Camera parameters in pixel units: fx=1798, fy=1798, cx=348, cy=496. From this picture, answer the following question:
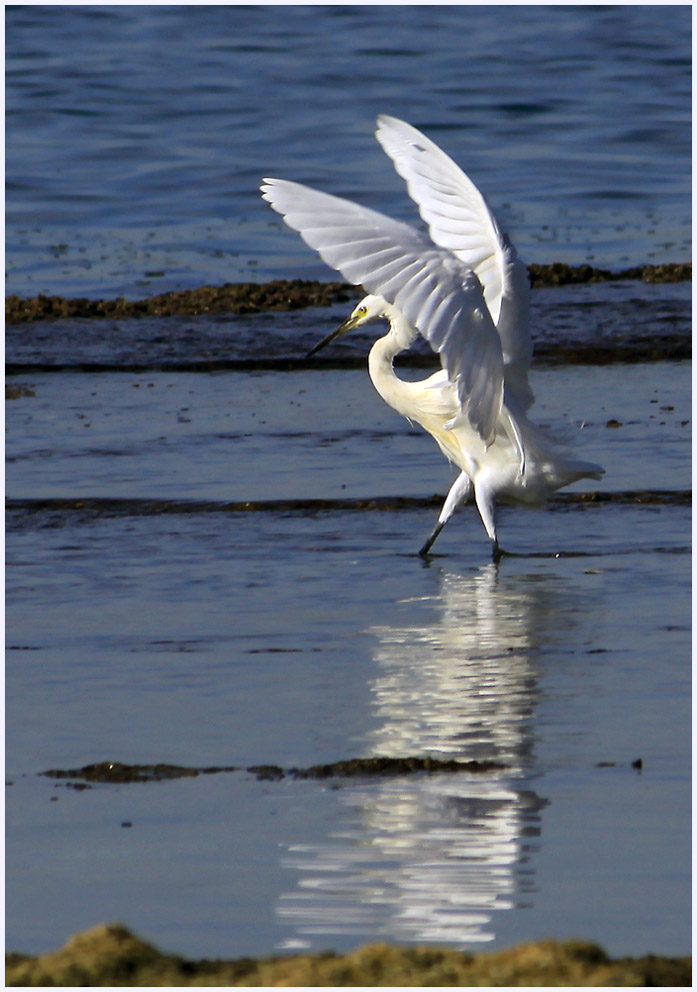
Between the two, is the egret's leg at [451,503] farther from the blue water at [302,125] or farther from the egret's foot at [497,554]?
the blue water at [302,125]

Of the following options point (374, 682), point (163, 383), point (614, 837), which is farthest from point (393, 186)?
point (614, 837)

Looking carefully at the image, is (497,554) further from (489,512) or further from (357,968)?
(357,968)

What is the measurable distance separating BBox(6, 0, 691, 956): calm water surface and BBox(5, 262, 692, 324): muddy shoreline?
0.34 metres

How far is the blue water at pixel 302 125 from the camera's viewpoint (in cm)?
2028

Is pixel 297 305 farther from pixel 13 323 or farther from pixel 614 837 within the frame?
pixel 614 837

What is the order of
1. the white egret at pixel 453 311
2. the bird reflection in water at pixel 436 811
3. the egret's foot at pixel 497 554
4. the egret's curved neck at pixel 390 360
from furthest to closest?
the egret's curved neck at pixel 390 360, the egret's foot at pixel 497 554, the white egret at pixel 453 311, the bird reflection in water at pixel 436 811

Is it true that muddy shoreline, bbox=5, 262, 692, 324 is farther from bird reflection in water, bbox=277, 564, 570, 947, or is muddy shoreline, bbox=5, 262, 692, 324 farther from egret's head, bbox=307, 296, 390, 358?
bird reflection in water, bbox=277, 564, 570, 947

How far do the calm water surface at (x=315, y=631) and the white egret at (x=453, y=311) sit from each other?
37cm

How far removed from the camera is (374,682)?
608 cm

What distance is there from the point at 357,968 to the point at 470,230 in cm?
632

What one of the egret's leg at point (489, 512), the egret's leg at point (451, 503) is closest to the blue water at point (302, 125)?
the egret's leg at point (451, 503)

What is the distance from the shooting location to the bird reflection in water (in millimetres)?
3982

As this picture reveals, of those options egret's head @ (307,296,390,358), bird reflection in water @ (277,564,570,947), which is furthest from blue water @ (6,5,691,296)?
bird reflection in water @ (277,564,570,947)

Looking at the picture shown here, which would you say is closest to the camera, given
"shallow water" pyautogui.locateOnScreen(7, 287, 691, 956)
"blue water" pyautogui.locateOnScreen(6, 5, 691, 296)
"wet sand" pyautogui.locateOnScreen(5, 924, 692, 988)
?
"wet sand" pyautogui.locateOnScreen(5, 924, 692, 988)
